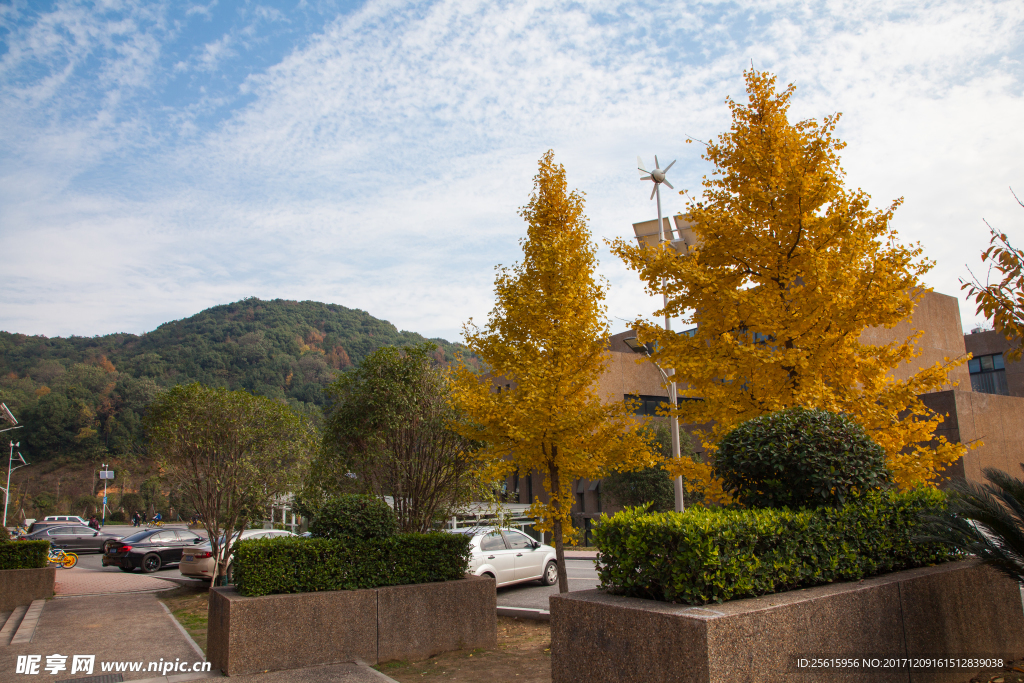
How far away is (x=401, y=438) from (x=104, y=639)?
498cm

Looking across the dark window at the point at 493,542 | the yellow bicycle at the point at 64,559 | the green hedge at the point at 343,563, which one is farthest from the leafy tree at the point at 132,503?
the green hedge at the point at 343,563

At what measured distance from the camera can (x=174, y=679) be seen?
675cm

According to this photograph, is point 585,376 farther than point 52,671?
Yes

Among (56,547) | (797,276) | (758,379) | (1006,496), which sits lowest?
(56,547)

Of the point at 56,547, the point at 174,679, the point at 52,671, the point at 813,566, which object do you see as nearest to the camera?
the point at 813,566

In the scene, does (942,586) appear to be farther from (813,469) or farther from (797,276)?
(797,276)

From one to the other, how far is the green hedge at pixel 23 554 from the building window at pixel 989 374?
51958mm

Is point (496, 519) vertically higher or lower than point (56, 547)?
higher

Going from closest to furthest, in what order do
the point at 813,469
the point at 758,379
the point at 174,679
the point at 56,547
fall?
the point at 813,469 < the point at 174,679 < the point at 758,379 < the point at 56,547

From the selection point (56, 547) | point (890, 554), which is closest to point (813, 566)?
point (890, 554)

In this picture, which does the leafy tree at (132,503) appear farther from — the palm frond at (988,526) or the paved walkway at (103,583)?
the palm frond at (988,526)

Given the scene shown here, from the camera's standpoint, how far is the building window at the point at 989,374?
147 feet

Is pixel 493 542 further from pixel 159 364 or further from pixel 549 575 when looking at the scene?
pixel 159 364

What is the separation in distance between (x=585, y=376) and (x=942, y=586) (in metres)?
4.89
